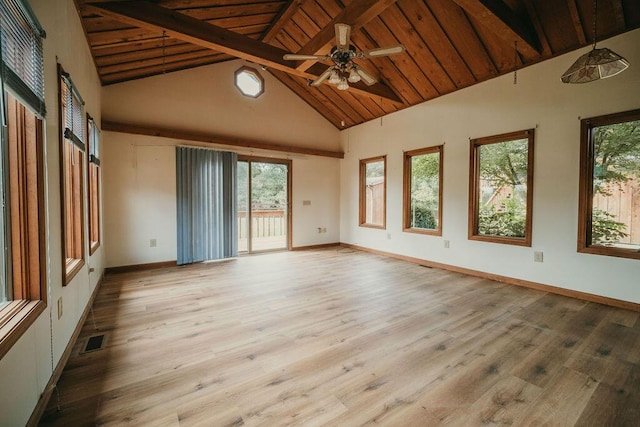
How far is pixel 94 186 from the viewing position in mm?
3979

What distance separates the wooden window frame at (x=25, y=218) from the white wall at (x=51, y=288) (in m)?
0.12

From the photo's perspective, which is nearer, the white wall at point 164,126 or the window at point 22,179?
the window at point 22,179

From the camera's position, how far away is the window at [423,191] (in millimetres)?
→ 5281

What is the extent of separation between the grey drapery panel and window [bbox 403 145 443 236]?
11.7 feet

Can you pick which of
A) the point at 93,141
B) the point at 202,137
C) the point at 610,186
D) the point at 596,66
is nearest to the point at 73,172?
the point at 93,141

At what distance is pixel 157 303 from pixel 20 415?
6.63ft

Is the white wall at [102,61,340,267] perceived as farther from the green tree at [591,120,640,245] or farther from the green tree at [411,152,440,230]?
the green tree at [591,120,640,245]

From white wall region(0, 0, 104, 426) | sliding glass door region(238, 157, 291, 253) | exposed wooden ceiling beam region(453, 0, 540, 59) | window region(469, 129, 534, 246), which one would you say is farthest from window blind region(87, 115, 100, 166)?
window region(469, 129, 534, 246)

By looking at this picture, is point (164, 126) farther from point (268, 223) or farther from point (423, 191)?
point (423, 191)

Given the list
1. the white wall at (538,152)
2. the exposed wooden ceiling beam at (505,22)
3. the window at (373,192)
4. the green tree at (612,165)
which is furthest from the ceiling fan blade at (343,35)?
the window at (373,192)

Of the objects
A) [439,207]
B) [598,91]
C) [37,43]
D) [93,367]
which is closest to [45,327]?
[93,367]

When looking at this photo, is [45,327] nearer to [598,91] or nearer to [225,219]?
[225,219]

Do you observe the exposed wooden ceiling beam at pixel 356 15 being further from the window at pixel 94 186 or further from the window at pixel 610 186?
the window at pixel 94 186

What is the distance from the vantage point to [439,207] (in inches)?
204
